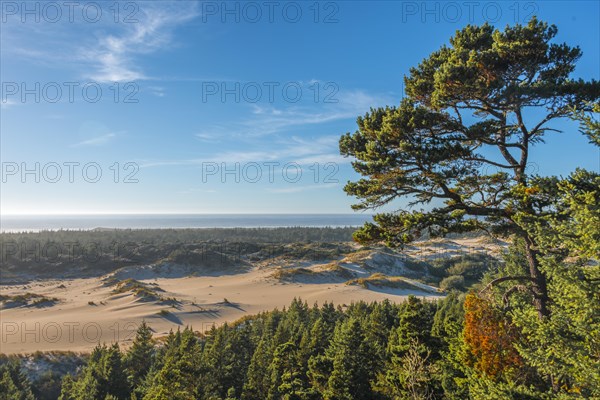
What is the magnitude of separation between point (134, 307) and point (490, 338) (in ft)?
131

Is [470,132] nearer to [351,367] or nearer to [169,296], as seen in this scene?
[351,367]

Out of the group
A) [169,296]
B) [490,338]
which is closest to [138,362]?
[490,338]

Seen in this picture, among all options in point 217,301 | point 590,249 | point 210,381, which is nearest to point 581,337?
point 590,249

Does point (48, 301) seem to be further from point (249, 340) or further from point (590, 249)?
point (590, 249)

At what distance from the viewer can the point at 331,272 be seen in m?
65.4

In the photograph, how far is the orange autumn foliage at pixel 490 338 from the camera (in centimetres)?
1098

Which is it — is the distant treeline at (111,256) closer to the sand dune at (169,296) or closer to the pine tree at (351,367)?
the sand dune at (169,296)

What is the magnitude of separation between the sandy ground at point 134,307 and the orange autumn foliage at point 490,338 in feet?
90.9

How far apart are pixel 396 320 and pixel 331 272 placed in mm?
37431

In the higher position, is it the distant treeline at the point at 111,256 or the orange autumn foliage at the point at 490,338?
the orange autumn foliage at the point at 490,338

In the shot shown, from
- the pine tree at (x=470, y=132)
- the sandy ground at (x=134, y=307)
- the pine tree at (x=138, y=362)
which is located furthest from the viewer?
the sandy ground at (x=134, y=307)

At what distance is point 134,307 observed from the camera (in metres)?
42.1

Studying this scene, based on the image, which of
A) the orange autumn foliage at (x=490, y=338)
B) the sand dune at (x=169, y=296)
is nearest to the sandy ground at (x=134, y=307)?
the sand dune at (x=169, y=296)

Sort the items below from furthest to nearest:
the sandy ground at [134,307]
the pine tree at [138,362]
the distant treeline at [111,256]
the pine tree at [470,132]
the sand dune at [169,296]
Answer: the distant treeline at [111,256], the sand dune at [169,296], the sandy ground at [134,307], the pine tree at [138,362], the pine tree at [470,132]
